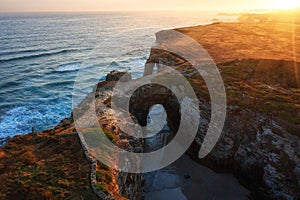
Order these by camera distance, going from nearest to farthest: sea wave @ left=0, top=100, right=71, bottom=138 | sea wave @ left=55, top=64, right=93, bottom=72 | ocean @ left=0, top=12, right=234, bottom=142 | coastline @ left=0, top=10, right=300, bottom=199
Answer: coastline @ left=0, top=10, right=300, bottom=199 < sea wave @ left=0, top=100, right=71, bottom=138 < ocean @ left=0, top=12, right=234, bottom=142 < sea wave @ left=55, top=64, right=93, bottom=72

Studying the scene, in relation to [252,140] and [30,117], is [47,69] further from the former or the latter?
[252,140]

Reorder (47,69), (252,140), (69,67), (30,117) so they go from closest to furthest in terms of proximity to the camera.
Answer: (252,140)
(30,117)
(47,69)
(69,67)

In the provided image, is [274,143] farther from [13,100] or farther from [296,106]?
[13,100]

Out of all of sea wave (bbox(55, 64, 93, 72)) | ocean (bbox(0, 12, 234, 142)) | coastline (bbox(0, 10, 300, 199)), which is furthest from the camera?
sea wave (bbox(55, 64, 93, 72))

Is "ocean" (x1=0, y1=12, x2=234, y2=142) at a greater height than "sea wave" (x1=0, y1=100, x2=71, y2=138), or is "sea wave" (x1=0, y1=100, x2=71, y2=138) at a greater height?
"ocean" (x1=0, y1=12, x2=234, y2=142)

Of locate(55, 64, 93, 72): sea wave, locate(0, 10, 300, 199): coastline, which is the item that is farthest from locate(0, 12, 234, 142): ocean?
locate(0, 10, 300, 199): coastline

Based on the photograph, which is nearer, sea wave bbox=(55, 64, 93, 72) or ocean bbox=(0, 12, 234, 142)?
ocean bbox=(0, 12, 234, 142)

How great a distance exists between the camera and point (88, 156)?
1697cm

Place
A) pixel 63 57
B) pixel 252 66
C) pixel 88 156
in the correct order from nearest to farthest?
pixel 88 156, pixel 252 66, pixel 63 57

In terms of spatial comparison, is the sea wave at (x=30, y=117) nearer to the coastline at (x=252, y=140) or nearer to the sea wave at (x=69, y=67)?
the coastline at (x=252, y=140)

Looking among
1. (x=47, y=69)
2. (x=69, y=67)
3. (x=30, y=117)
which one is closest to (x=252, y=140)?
Answer: (x=30, y=117)

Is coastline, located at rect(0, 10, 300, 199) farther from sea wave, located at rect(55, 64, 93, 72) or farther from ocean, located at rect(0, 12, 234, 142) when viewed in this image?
sea wave, located at rect(55, 64, 93, 72)

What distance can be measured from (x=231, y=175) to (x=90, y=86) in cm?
3932

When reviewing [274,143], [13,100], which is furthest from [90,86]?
[274,143]
